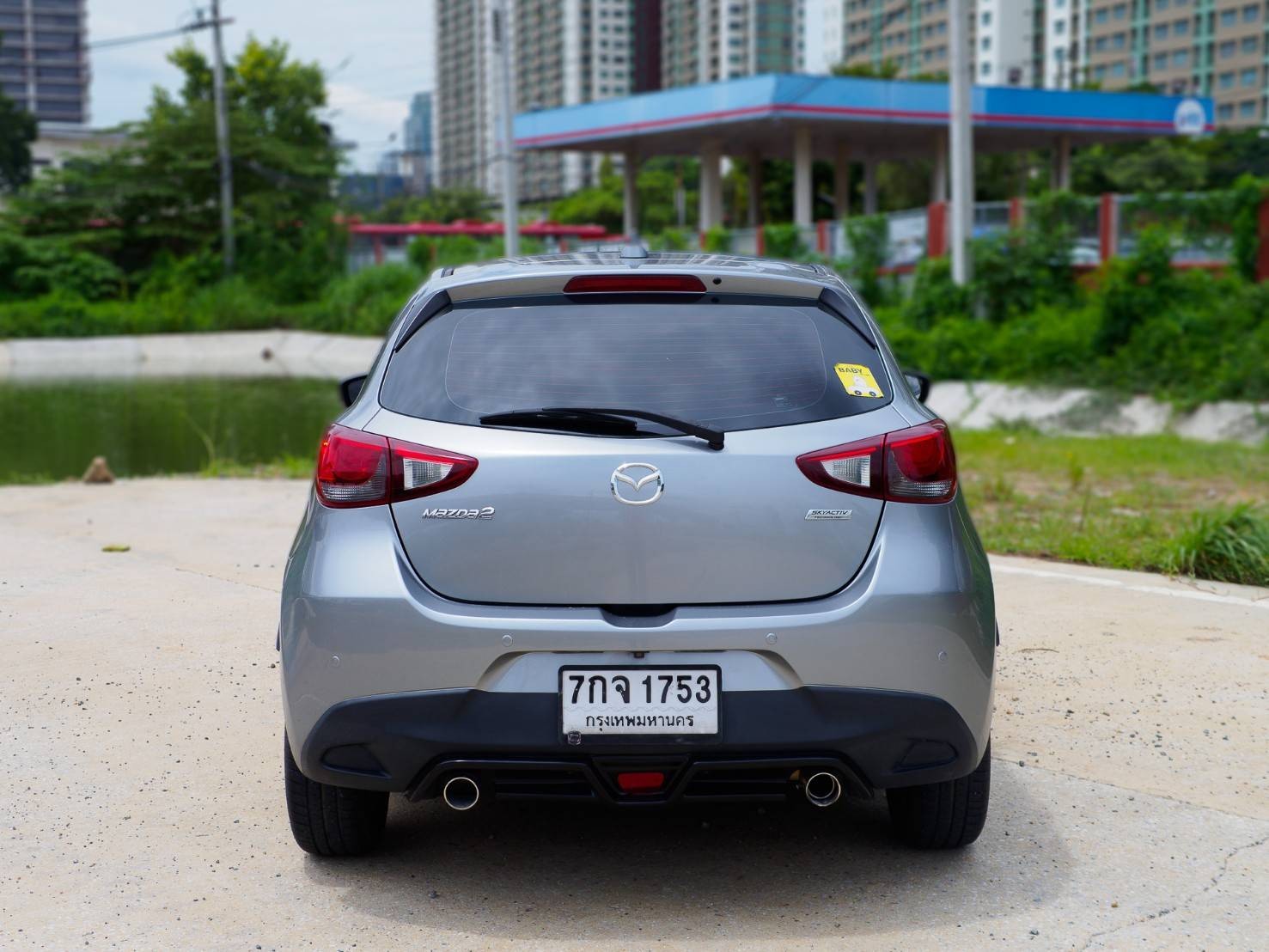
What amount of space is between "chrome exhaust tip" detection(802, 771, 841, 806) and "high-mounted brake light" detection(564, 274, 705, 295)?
4.13ft

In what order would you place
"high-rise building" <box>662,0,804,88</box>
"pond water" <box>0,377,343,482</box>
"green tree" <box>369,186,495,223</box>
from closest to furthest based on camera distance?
"pond water" <box>0,377,343,482</box>, "green tree" <box>369,186,495,223</box>, "high-rise building" <box>662,0,804,88</box>

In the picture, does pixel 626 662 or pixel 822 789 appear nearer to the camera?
pixel 626 662

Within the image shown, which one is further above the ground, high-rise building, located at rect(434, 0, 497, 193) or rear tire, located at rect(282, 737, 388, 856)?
high-rise building, located at rect(434, 0, 497, 193)

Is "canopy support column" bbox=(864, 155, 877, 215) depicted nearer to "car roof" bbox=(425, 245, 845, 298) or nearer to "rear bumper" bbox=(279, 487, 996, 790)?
"car roof" bbox=(425, 245, 845, 298)

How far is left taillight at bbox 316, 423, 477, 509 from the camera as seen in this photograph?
3.40m

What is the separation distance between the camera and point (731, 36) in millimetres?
168125

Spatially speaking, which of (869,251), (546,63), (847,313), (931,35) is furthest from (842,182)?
(546,63)

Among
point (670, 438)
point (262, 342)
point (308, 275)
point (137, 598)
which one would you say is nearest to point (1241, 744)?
point (670, 438)

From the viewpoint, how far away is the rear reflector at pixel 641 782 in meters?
3.44

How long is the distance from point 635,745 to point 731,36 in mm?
173197

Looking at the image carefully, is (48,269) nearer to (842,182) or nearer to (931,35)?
(842,182)

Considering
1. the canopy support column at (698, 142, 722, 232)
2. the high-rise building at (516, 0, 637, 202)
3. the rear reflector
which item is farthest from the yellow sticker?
the high-rise building at (516, 0, 637, 202)

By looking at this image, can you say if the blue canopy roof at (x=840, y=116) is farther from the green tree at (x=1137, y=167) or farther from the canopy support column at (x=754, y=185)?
the green tree at (x=1137, y=167)

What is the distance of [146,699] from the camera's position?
538 cm
